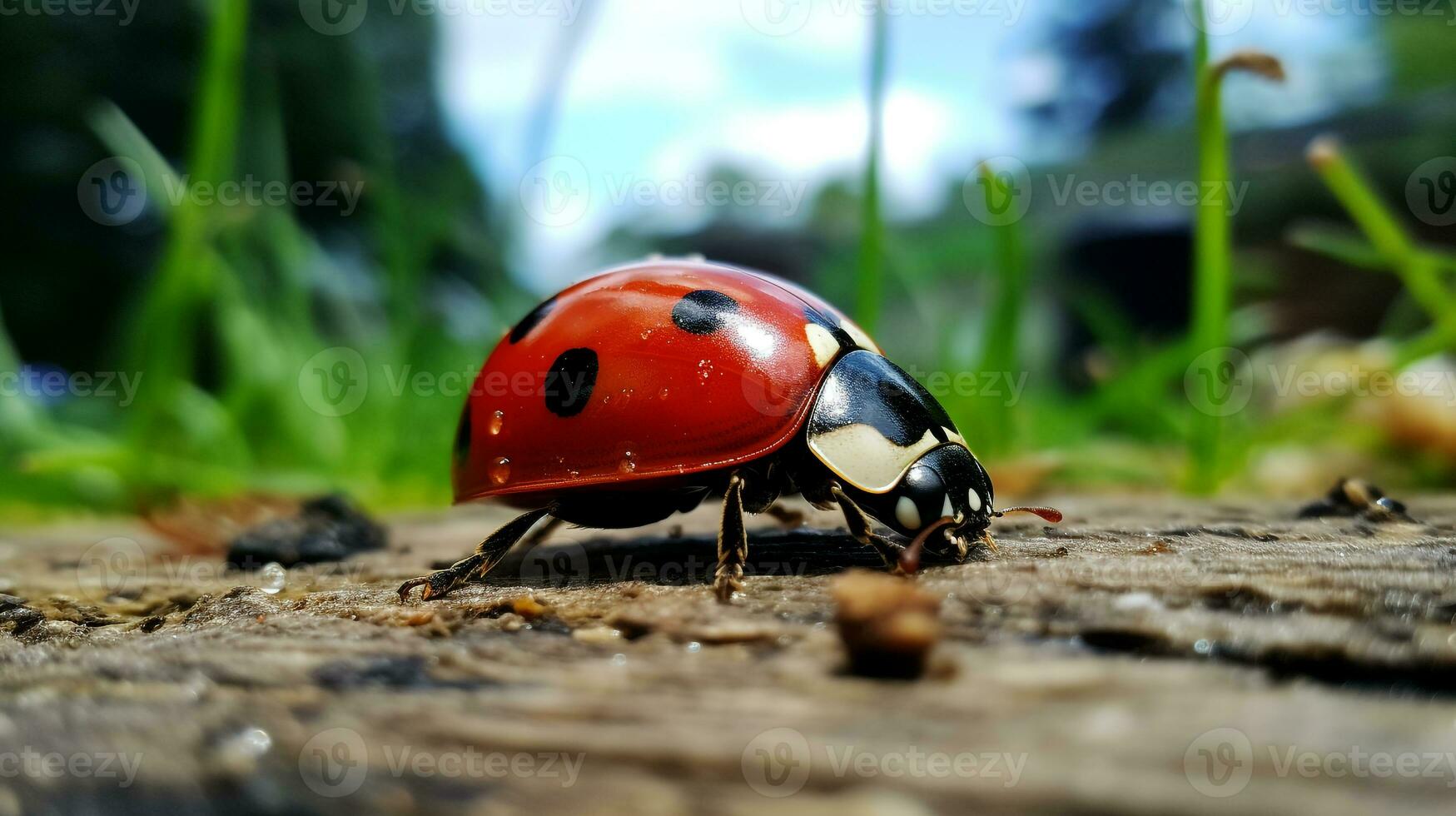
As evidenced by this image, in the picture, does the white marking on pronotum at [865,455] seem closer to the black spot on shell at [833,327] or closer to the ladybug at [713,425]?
the ladybug at [713,425]

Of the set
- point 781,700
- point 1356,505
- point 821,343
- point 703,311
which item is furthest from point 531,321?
point 1356,505

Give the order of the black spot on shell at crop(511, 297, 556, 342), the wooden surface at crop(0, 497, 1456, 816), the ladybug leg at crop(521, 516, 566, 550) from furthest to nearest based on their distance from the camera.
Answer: the ladybug leg at crop(521, 516, 566, 550), the black spot on shell at crop(511, 297, 556, 342), the wooden surface at crop(0, 497, 1456, 816)

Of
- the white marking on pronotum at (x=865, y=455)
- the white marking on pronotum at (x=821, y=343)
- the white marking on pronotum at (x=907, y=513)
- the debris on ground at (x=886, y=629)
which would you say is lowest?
the debris on ground at (x=886, y=629)

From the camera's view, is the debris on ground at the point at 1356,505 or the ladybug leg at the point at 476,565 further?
the debris on ground at the point at 1356,505

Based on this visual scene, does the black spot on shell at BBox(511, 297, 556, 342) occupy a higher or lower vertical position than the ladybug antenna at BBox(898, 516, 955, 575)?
higher

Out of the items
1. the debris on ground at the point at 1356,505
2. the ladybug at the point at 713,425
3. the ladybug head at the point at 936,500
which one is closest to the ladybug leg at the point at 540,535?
the ladybug at the point at 713,425

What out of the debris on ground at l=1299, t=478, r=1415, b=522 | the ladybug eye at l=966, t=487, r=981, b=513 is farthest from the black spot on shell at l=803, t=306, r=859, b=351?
the debris on ground at l=1299, t=478, r=1415, b=522

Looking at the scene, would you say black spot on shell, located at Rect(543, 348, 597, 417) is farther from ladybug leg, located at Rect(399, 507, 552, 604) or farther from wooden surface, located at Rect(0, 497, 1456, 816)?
wooden surface, located at Rect(0, 497, 1456, 816)

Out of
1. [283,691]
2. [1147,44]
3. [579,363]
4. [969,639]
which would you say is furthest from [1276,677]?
[1147,44]
